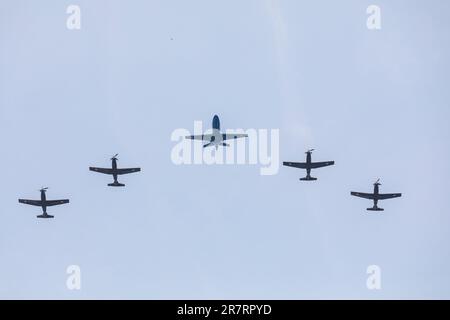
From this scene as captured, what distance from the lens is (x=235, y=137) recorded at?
139 metres

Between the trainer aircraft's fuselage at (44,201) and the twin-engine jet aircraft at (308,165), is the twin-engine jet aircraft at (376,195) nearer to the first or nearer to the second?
the twin-engine jet aircraft at (308,165)

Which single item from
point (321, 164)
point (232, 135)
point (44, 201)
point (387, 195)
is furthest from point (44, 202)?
point (387, 195)

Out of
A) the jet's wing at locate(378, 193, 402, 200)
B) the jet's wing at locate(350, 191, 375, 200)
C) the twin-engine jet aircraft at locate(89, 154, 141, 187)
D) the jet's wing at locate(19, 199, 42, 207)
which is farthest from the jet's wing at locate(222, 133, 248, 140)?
the jet's wing at locate(19, 199, 42, 207)

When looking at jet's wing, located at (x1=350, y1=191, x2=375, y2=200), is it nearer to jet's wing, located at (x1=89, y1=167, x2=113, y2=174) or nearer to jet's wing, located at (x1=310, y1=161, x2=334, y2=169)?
jet's wing, located at (x1=310, y1=161, x2=334, y2=169)

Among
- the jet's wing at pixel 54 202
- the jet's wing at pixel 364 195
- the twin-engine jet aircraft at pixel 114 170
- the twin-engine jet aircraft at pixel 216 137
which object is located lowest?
the jet's wing at pixel 54 202

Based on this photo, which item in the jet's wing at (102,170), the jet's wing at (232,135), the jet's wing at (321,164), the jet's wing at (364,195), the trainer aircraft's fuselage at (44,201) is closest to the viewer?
the trainer aircraft's fuselage at (44,201)

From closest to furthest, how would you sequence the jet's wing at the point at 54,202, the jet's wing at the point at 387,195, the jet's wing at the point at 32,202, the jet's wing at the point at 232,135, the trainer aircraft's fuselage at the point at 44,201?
the jet's wing at the point at 32,202
the jet's wing at the point at 54,202
the trainer aircraft's fuselage at the point at 44,201
the jet's wing at the point at 387,195
the jet's wing at the point at 232,135

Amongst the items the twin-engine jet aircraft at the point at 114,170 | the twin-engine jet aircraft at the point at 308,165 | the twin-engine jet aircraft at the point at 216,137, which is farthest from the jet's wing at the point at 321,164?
the twin-engine jet aircraft at the point at 114,170

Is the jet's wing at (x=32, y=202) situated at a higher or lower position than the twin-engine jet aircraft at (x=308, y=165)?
lower

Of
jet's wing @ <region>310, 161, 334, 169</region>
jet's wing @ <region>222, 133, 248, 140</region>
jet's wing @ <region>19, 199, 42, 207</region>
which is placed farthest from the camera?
jet's wing @ <region>222, 133, 248, 140</region>
